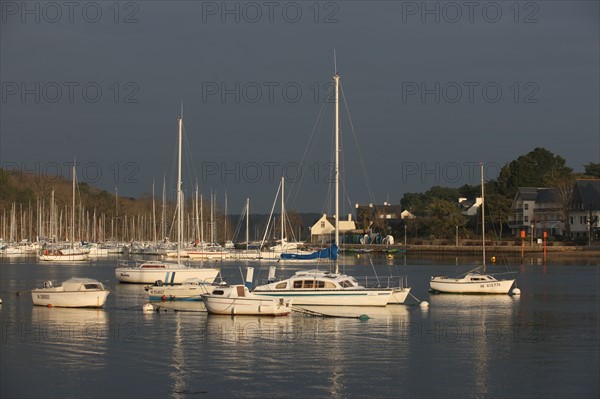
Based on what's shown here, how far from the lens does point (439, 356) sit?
36875 mm

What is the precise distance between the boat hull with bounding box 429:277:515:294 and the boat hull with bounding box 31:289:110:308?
2565 cm

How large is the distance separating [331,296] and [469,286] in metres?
18.3

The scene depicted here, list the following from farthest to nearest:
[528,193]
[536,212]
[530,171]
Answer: [530,171] < [528,193] < [536,212]

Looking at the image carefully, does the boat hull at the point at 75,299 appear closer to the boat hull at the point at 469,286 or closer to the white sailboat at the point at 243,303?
the white sailboat at the point at 243,303

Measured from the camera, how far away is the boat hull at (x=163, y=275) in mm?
69406

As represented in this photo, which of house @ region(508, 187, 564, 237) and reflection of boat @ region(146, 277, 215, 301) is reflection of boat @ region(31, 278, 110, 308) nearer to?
reflection of boat @ region(146, 277, 215, 301)

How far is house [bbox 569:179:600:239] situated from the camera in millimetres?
146250

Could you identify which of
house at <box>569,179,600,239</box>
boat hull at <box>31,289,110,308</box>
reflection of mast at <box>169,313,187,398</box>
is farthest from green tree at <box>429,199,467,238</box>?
reflection of mast at <box>169,313,187,398</box>

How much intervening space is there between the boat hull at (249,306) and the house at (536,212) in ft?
380

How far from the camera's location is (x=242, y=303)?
1875 inches

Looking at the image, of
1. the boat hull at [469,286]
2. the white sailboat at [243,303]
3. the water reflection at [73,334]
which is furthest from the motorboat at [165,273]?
the white sailboat at [243,303]

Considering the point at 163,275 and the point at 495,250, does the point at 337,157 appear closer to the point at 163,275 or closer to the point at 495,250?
the point at 163,275

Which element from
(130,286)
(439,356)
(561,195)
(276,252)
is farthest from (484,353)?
(561,195)

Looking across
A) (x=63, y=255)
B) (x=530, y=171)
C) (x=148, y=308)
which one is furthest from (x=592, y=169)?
(x=148, y=308)
